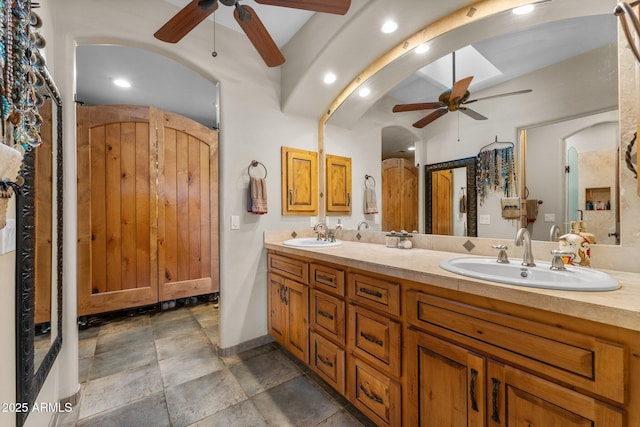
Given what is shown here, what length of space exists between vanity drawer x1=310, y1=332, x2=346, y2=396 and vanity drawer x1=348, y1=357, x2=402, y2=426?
0.07 metres

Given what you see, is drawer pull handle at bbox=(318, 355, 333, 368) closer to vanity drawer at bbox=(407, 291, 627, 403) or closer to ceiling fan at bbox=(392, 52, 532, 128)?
vanity drawer at bbox=(407, 291, 627, 403)

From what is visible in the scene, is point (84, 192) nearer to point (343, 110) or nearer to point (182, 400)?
point (182, 400)

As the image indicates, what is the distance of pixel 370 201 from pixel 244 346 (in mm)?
1675

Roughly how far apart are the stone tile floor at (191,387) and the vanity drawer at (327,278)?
2.29 ft

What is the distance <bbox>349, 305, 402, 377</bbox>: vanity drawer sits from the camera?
4.02 feet

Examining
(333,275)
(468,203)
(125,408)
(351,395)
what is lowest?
(125,408)

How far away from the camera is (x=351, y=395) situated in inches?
58.1

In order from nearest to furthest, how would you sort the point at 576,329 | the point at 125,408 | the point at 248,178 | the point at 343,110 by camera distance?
the point at 576,329 < the point at 125,408 < the point at 248,178 < the point at 343,110

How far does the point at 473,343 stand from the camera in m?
0.96

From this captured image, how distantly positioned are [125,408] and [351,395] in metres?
1.37

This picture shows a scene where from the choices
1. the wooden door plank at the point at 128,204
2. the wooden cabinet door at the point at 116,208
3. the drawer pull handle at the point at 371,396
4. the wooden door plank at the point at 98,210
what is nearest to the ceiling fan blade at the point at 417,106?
the drawer pull handle at the point at 371,396

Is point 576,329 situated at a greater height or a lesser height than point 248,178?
lesser

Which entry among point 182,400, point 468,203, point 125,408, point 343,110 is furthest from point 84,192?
point 468,203

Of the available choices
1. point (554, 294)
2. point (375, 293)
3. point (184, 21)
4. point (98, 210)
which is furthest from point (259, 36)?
point (98, 210)
